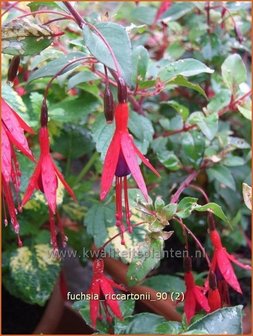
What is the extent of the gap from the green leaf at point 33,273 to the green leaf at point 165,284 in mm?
152

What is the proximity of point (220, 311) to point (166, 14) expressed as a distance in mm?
649

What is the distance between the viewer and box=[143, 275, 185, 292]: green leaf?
888 mm

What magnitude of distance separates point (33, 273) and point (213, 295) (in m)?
0.35

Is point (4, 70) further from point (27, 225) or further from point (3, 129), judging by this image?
point (3, 129)

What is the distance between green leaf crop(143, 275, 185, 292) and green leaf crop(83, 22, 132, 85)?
0.44 m

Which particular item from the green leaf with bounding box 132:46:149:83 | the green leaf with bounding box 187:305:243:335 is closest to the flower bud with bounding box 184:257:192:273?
the green leaf with bounding box 187:305:243:335

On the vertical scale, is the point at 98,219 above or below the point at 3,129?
below

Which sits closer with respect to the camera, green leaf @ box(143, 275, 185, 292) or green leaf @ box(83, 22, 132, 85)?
green leaf @ box(83, 22, 132, 85)

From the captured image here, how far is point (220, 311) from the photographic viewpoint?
577 mm

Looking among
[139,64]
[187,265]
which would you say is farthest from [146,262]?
[139,64]

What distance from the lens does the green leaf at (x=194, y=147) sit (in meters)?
0.88

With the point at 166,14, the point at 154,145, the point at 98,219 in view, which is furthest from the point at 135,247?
the point at 166,14

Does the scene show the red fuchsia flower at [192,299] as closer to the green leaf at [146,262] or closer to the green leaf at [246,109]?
the green leaf at [146,262]

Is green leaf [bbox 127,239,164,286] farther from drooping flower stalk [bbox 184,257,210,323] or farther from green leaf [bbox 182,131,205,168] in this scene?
green leaf [bbox 182,131,205,168]
